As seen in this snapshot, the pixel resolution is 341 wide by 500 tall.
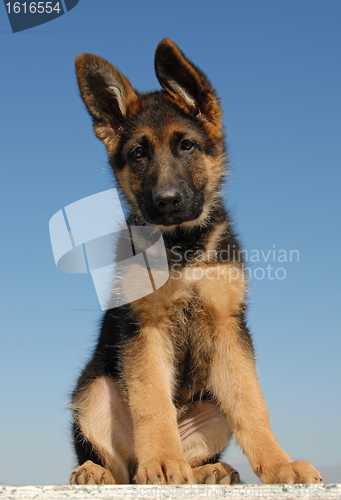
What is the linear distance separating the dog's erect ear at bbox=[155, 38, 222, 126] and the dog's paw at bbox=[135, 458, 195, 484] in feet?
10.6

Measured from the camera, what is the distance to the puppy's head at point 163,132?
13.9 feet

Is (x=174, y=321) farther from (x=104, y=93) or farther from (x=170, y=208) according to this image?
(x=104, y=93)

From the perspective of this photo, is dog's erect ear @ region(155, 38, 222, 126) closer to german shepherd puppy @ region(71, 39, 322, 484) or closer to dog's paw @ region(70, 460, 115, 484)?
german shepherd puppy @ region(71, 39, 322, 484)

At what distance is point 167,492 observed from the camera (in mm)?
2541

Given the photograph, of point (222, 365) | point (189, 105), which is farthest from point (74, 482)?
point (189, 105)

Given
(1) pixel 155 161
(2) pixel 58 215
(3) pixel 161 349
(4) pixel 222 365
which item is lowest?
(4) pixel 222 365

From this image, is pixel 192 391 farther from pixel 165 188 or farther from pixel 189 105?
pixel 189 105

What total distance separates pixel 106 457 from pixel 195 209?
7.83 ft

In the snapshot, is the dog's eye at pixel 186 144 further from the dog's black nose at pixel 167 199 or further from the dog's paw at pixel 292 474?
the dog's paw at pixel 292 474

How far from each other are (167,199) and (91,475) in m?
2.38

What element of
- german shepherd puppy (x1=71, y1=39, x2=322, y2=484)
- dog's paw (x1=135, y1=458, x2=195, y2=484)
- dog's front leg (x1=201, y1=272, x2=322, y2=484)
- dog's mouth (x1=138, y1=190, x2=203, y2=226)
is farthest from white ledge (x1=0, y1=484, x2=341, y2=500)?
dog's mouth (x1=138, y1=190, x2=203, y2=226)

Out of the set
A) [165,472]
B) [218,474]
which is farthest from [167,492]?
[218,474]

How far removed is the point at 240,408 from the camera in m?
3.84

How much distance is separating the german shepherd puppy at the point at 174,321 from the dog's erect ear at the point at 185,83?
11 mm
